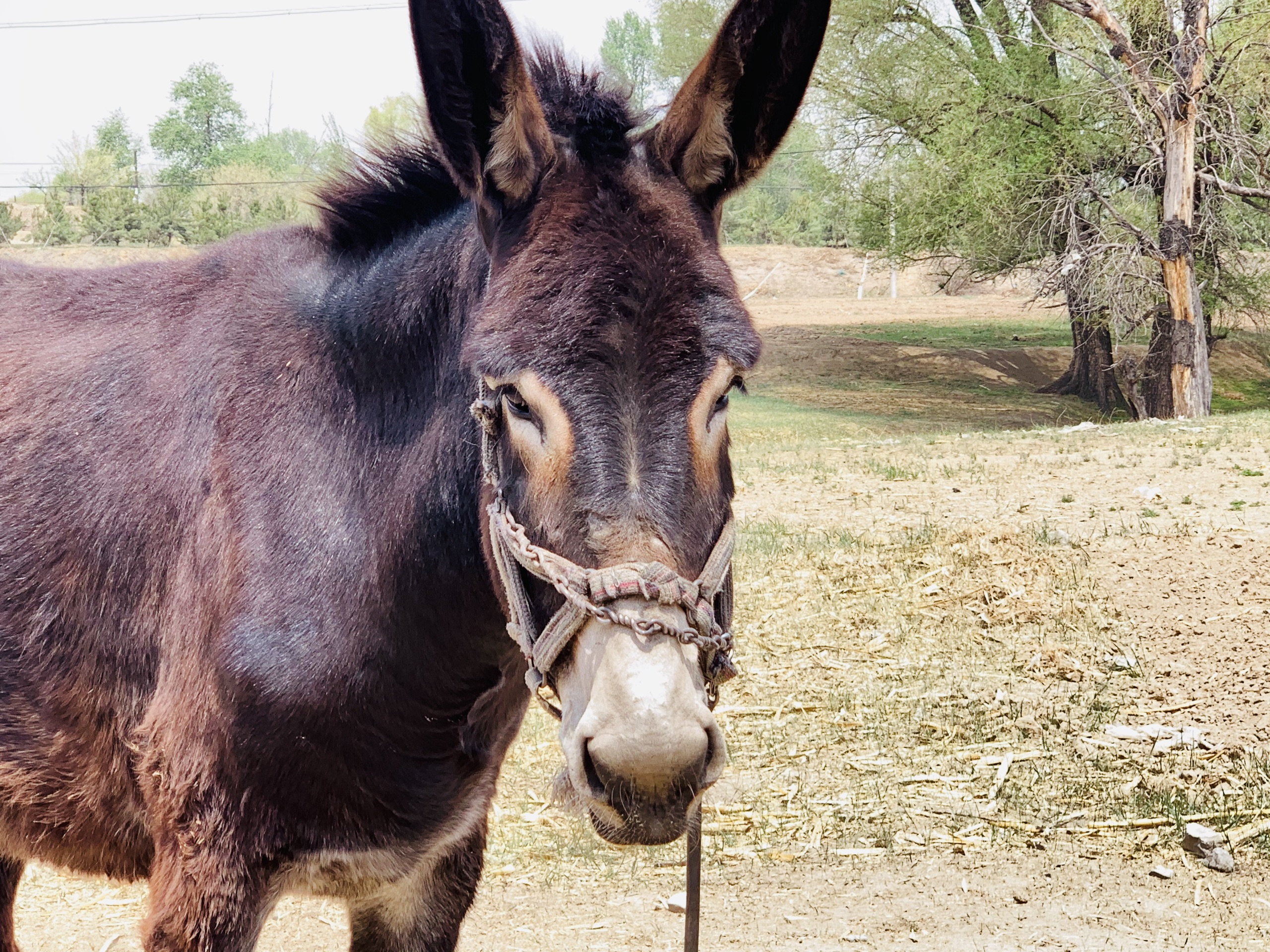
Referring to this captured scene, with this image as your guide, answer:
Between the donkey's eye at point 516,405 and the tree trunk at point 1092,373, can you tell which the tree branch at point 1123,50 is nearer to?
the tree trunk at point 1092,373

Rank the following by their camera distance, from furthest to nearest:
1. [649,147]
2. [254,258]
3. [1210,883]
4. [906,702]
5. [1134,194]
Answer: [1134,194] < [906,702] < [1210,883] < [254,258] < [649,147]

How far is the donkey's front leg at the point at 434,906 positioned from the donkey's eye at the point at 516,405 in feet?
4.80

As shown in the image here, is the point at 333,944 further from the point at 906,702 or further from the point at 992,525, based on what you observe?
the point at 992,525

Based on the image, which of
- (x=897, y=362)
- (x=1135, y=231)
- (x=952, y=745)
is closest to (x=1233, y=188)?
(x=1135, y=231)

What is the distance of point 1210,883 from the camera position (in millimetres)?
4699

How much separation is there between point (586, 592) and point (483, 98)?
1071mm

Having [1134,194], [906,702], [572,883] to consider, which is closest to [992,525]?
[906,702]

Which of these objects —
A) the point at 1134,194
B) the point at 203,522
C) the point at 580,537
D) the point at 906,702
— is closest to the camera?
the point at 580,537

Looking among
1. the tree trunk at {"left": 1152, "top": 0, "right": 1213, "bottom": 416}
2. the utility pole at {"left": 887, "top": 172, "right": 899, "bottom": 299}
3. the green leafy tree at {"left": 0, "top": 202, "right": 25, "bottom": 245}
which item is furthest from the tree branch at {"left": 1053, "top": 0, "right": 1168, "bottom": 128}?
the green leafy tree at {"left": 0, "top": 202, "right": 25, "bottom": 245}

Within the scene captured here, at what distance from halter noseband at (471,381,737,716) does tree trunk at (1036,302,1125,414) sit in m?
23.7

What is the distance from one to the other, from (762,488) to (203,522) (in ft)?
29.3

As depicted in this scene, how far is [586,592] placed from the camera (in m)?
2.02

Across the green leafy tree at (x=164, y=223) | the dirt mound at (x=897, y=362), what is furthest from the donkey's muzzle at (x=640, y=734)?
the green leafy tree at (x=164, y=223)

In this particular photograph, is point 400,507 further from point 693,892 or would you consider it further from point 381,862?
point 693,892
